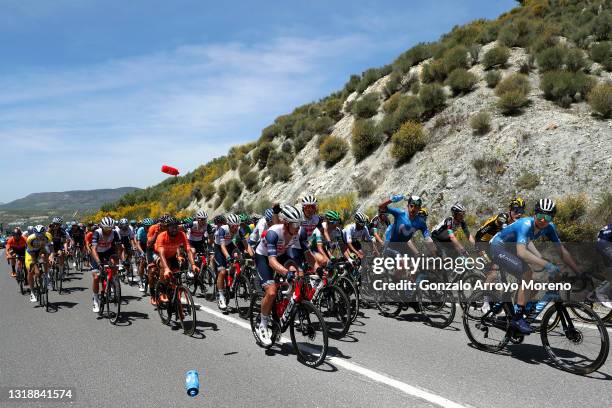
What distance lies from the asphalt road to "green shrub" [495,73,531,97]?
1438 centimetres

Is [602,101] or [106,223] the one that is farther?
[602,101]

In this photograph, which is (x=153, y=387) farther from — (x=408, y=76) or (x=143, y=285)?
(x=408, y=76)

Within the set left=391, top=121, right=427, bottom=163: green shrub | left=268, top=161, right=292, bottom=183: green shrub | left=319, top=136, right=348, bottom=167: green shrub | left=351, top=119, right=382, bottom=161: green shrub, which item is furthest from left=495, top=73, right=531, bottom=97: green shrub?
left=268, top=161, right=292, bottom=183: green shrub

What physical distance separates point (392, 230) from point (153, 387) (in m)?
5.09

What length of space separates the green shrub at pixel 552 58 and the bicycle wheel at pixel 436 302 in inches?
656

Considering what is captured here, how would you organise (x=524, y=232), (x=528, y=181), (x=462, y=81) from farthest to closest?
(x=462, y=81) → (x=528, y=181) → (x=524, y=232)

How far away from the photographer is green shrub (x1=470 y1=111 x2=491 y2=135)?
17.6m

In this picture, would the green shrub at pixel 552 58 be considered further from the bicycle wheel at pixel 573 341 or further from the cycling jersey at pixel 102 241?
the cycling jersey at pixel 102 241

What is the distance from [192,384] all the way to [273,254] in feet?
6.20

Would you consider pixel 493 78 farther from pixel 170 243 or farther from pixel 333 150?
pixel 170 243

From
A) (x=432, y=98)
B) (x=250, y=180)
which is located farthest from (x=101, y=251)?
(x=250, y=180)

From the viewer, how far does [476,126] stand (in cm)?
1780

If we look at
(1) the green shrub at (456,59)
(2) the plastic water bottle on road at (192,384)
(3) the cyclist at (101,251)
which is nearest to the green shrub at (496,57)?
(1) the green shrub at (456,59)

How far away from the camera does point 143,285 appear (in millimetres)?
→ 12945
